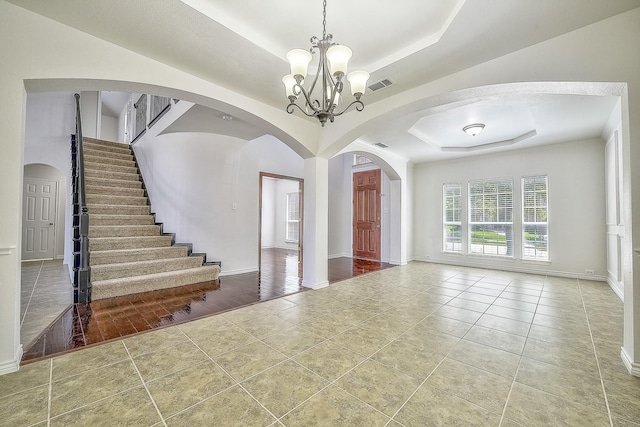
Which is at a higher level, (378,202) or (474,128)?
(474,128)

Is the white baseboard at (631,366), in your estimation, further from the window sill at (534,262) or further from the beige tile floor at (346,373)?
the window sill at (534,262)

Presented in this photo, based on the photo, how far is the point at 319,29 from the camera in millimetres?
2410

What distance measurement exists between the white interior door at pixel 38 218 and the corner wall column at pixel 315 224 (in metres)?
7.13

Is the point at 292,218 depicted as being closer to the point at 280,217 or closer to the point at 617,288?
the point at 280,217

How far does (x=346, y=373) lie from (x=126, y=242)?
4.38 meters

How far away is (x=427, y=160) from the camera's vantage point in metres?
6.97

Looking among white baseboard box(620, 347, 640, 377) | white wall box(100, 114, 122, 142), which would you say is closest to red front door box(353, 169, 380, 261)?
white baseboard box(620, 347, 640, 377)

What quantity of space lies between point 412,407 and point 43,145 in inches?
346

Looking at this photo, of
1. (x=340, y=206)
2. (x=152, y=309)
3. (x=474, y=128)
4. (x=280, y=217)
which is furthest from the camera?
(x=280, y=217)

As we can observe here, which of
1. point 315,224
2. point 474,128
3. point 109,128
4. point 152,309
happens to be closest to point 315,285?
point 315,224

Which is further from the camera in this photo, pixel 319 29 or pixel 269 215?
pixel 269 215

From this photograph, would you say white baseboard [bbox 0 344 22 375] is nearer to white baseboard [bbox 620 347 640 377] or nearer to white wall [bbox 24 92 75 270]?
white baseboard [bbox 620 347 640 377]

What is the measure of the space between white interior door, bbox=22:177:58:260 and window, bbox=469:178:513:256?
10.6 metres

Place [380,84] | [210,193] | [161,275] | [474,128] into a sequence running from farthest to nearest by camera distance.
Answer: [210,193], [474,128], [161,275], [380,84]
